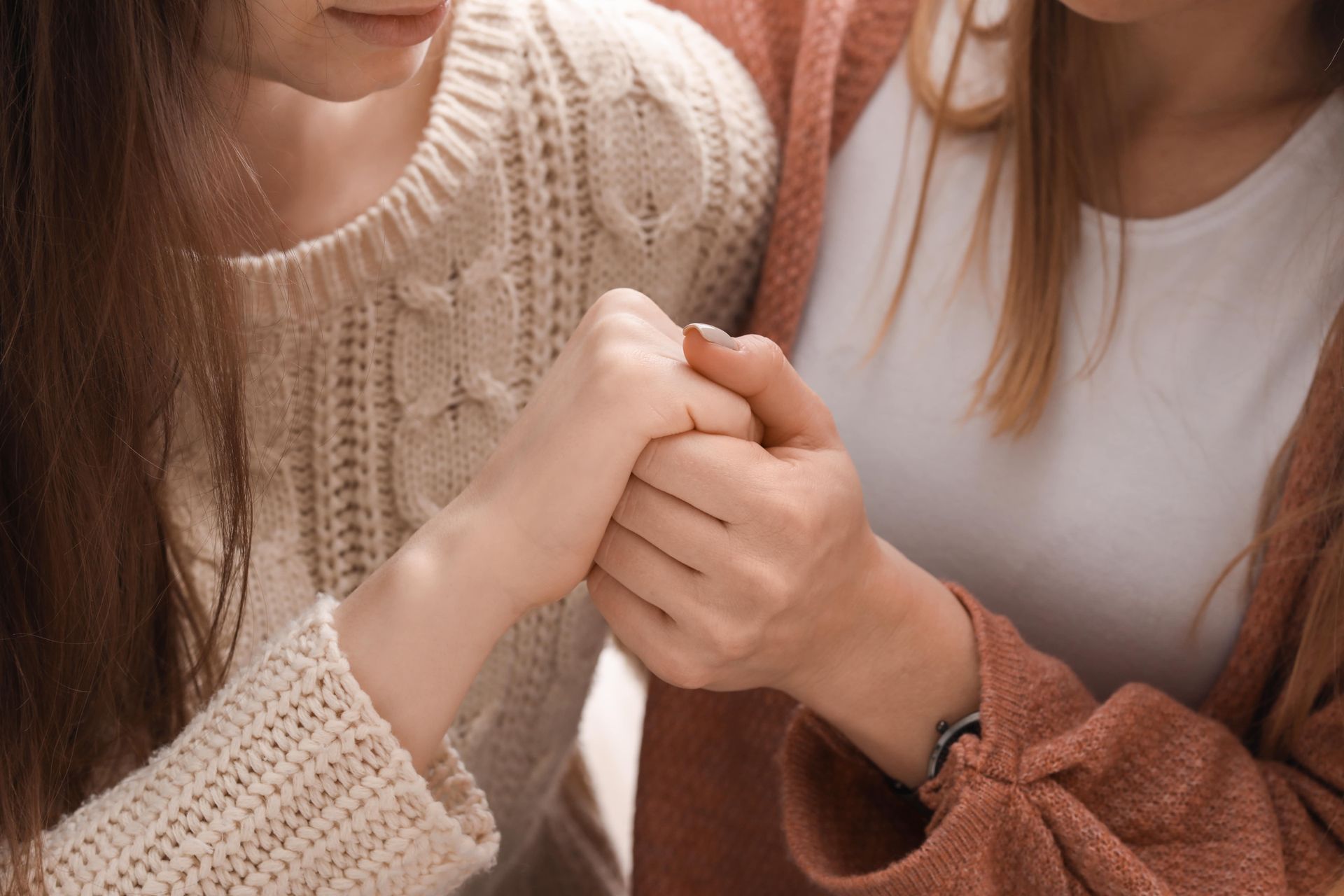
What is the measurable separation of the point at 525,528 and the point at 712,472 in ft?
0.39

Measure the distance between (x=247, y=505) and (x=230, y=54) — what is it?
11.3 inches

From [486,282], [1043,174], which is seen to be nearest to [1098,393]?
[1043,174]

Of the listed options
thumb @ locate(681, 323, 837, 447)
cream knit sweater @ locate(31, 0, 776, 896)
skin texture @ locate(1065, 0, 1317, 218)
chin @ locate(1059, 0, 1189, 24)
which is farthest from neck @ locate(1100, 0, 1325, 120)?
thumb @ locate(681, 323, 837, 447)

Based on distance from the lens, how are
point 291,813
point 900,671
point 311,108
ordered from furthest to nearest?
point 311,108, point 900,671, point 291,813

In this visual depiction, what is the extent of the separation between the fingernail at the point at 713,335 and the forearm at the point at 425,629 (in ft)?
0.59

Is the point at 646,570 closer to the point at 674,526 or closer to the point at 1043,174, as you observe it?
the point at 674,526

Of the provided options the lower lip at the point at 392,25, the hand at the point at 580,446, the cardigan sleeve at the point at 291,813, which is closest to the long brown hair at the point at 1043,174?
the hand at the point at 580,446

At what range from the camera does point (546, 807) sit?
114cm

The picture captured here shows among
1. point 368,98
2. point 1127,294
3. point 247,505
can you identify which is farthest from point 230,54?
point 1127,294

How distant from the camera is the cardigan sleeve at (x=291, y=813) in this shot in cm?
63

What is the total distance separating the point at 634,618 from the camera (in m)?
0.70

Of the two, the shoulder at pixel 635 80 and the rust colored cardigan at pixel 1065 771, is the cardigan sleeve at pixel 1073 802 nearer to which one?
the rust colored cardigan at pixel 1065 771

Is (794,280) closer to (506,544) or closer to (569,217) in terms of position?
(569,217)

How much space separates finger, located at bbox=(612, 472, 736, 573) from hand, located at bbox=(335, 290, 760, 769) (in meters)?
0.02
